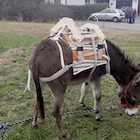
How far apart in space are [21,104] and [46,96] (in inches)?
25.5

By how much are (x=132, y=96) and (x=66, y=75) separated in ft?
4.02

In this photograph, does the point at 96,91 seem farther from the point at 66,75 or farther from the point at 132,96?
the point at 66,75

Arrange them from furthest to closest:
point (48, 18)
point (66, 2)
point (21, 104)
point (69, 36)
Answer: point (66, 2) → point (48, 18) → point (21, 104) → point (69, 36)

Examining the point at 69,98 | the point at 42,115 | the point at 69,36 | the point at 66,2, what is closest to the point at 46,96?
the point at 69,98

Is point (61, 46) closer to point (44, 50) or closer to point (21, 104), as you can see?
point (44, 50)

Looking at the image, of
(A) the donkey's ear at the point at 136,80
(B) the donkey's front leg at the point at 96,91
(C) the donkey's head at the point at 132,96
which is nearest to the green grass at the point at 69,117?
(B) the donkey's front leg at the point at 96,91

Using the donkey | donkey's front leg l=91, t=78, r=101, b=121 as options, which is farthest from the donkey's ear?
donkey's front leg l=91, t=78, r=101, b=121

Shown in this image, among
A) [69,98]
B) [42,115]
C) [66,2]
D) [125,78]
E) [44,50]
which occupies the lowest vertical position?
[69,98]

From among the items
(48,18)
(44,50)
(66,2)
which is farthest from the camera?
(66,2)

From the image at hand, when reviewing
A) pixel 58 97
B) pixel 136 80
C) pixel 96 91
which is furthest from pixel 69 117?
pixel 136 80

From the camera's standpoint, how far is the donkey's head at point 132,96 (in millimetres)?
3016

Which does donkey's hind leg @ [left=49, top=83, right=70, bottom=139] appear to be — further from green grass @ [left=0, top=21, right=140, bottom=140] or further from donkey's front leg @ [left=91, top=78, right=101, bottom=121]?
donkey's front leg @ [left=91, top=78, right=101, bottom=121]

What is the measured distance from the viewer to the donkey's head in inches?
119

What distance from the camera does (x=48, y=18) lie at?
19.4 metres
